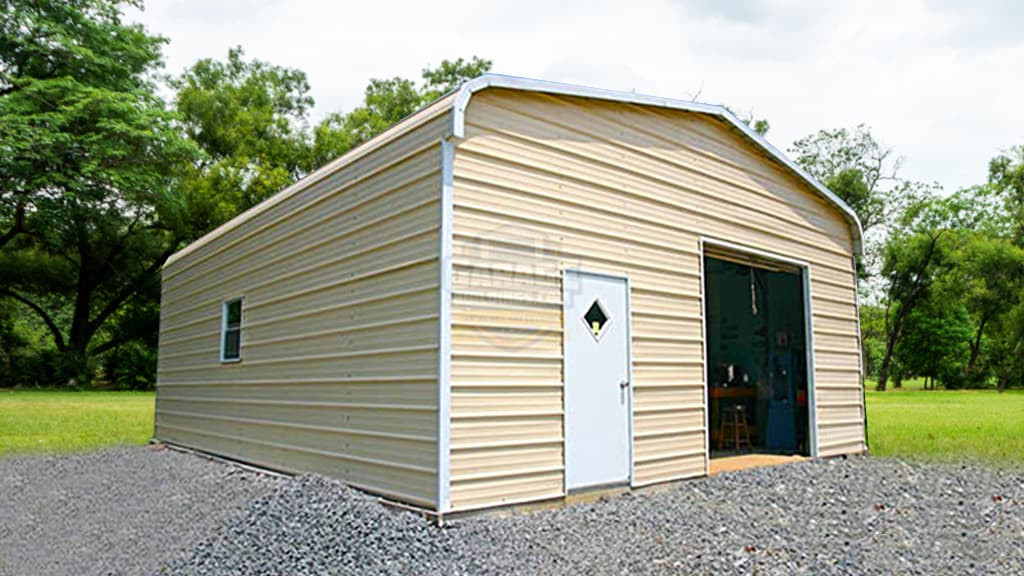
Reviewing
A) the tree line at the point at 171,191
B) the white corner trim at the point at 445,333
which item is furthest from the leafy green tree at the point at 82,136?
the white corner trim at the point at 445,333

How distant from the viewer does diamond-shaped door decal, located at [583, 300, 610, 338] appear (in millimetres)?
5949

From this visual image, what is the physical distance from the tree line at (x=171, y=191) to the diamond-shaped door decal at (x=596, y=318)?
20.3 m

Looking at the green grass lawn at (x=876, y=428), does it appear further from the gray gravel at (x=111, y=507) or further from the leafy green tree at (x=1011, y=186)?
the leafy green tree at (x=1011, y=186)

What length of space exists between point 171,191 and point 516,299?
22.1 meters

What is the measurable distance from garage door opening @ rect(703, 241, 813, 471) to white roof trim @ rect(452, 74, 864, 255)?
3.50ft

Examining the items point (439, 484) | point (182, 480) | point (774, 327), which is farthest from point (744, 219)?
point (182, 480)

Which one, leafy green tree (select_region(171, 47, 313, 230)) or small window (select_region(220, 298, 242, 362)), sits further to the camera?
leafy green tree (select_region(171, 47, 313, 230))

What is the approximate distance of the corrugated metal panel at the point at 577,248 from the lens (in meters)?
Answer: 5.15

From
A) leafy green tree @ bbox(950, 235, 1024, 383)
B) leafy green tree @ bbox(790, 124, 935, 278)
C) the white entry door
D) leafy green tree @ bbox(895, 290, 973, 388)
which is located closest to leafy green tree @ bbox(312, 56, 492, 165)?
leafy green tree @ bbox(790, 124, 935, 278)

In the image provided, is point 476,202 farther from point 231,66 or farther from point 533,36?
point 231,66

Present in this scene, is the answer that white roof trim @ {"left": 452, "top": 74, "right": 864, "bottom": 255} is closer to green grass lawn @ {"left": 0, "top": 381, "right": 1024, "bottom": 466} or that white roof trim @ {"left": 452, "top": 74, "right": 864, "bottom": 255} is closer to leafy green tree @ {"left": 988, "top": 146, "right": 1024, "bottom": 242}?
green grass lawn @ {"left": 0, "top": 381, "right": 1024, "bottom": 466}

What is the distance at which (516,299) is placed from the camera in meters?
5.44

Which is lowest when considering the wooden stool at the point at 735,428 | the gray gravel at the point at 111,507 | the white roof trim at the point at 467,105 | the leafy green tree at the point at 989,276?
the gray gravel at the point at 111,507

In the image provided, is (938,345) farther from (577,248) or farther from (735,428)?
(577,248)
